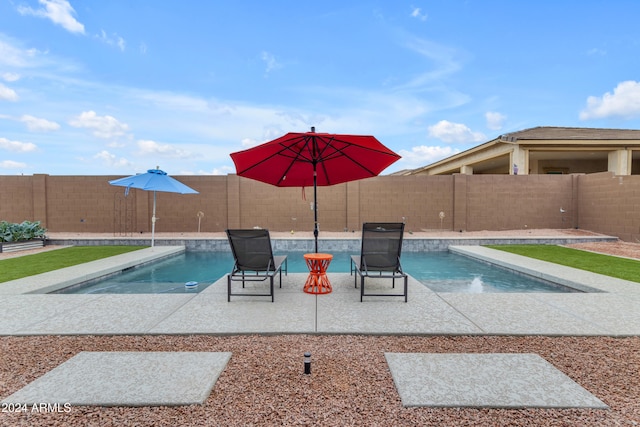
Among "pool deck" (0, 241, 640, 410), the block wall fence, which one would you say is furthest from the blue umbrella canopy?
the block wall fence

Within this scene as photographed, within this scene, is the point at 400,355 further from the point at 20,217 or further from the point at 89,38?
the point at 20,217

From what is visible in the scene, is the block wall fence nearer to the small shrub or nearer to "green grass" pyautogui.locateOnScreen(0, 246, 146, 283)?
the small shrub

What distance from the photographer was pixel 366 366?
7.91ft

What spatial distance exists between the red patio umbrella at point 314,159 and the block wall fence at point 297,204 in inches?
286

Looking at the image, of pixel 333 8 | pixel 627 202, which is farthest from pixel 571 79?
pixel 333 8

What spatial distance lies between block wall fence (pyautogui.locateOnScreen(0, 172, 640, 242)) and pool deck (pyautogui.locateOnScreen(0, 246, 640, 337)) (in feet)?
→ 26.0

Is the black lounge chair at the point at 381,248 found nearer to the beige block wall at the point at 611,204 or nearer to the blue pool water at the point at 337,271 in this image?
the blue pool water at the point at 337,271

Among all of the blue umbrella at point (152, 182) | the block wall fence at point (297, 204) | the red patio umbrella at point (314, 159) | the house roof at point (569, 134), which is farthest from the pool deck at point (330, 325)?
the house roof at point (569, 134)

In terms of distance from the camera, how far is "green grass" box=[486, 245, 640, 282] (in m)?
5.66

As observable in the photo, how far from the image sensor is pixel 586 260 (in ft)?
22.5

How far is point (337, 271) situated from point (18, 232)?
9.29 metres

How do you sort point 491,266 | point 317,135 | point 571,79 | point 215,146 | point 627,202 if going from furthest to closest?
point 215,146
point 571,79
point 627,202
point 491,266
point 317,135

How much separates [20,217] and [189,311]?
541 inches

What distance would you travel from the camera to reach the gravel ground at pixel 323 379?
182 cm
